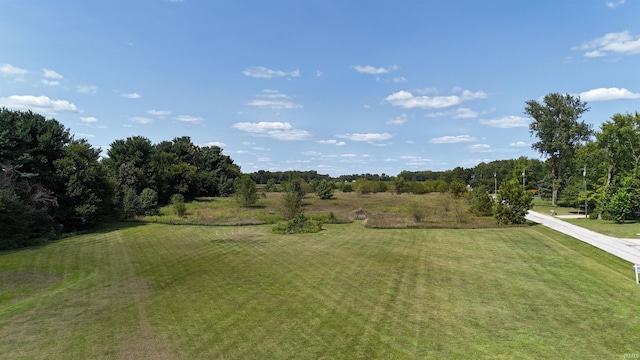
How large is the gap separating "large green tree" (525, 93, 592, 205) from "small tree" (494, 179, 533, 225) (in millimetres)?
21226

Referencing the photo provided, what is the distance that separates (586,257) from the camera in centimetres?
1792

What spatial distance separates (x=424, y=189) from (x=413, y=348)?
229 feet

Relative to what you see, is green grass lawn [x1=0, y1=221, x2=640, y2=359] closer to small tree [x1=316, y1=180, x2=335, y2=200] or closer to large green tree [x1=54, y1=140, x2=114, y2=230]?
large green tree [x1=54, y1=140, x2=114, y2=230]

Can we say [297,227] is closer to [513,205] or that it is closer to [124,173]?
[513,205]

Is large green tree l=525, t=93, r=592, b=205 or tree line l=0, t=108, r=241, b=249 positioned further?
large green tree l=525, t=93, r=592, b=205

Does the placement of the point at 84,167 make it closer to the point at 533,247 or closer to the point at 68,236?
the point at 68,236

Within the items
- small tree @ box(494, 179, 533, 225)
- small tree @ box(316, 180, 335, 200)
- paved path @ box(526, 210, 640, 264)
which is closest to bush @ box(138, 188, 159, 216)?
small tree @ box(316, 180, 335, 200)

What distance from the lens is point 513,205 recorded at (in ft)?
103

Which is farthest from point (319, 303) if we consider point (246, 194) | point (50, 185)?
point (246, 194)

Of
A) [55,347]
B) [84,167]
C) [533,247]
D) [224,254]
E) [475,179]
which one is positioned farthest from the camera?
[475,179]

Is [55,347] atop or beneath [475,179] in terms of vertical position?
beneath

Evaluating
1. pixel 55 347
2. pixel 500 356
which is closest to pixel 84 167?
pixel 55 347

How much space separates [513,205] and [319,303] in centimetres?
2662

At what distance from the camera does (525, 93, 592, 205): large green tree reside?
1864 inches
